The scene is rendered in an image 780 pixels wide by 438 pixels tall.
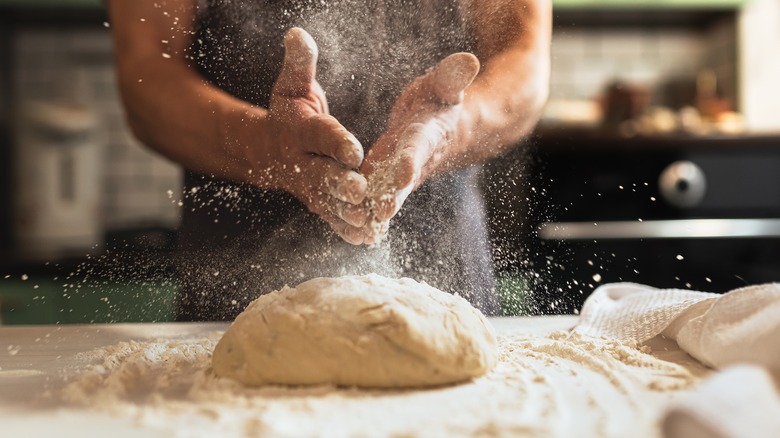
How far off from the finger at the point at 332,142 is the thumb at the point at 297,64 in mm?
83

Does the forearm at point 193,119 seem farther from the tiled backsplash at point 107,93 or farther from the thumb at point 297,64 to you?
the tiled backsplash at point 107,93

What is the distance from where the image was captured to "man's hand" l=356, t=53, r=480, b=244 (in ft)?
3.12

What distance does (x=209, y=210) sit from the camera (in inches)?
51.8

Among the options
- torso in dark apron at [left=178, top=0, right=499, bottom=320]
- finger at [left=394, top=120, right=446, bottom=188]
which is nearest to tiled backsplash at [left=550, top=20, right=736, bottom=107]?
torso in dark apron at [left=178, top=0, right=499, bottom=320]

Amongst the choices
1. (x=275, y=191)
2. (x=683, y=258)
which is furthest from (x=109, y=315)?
(x=683, y=258)

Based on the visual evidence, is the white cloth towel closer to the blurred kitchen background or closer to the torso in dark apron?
the torso in dark apron

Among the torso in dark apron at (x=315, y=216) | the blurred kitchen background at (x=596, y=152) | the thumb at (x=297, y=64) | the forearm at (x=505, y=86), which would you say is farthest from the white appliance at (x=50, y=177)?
the forearm at (x=505, y=86)

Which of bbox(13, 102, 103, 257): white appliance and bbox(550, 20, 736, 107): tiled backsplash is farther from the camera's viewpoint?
bbox(550, 20, 736, 107): tiled backsplash

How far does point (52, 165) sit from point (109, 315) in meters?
1.09

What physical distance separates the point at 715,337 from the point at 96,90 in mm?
2341

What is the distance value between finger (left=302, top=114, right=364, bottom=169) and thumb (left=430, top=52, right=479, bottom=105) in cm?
20

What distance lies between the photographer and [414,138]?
39.6 inches

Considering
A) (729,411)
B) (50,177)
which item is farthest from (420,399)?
(50,177)

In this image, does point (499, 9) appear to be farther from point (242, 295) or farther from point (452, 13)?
point (242, 295)
